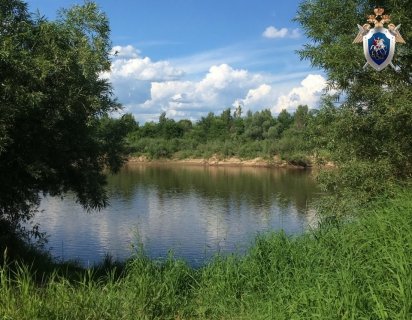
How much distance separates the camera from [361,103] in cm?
971

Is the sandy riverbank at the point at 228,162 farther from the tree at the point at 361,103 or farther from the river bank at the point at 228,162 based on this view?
the tree at the point at 361,103

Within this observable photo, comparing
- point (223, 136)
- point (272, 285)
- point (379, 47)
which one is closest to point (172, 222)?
point (379, 47)

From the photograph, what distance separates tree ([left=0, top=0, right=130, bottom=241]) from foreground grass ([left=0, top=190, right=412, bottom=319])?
7.13 feet

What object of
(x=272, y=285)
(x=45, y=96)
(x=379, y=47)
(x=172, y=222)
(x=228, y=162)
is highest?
(x=379, y=47)

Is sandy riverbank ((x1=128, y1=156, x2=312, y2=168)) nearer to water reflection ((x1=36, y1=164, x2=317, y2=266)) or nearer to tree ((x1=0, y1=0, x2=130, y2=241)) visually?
water reflection ((x1=36, y1=164, x2=317, y2=266))

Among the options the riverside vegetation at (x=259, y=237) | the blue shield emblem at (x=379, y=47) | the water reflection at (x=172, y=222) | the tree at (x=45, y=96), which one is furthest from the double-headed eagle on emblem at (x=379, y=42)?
the tree at (x=45, y=96)

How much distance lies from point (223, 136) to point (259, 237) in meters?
91.1

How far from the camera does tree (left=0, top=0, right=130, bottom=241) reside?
21.2 ft

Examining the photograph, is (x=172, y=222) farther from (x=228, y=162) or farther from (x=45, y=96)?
(x=228, y=162)

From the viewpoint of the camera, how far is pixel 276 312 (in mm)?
5121

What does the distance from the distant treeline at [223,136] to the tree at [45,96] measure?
6570 centimetres

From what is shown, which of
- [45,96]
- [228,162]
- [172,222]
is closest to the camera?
[45,96]

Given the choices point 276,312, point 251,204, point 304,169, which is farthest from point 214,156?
point 276,312

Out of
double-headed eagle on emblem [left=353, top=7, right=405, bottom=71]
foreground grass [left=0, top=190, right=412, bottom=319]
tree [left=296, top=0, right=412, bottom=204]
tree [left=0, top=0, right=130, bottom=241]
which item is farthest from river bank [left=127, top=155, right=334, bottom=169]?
foreground grass [left=0, top=190, right=412, bottom=319]
